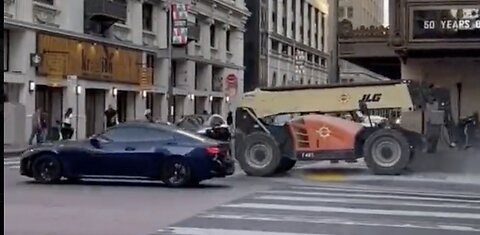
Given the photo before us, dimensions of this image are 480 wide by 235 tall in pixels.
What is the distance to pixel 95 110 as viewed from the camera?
43.1m

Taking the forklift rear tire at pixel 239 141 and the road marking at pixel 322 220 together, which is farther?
the forklift rear tire at pixel 239 141

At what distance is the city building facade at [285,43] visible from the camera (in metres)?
70.8

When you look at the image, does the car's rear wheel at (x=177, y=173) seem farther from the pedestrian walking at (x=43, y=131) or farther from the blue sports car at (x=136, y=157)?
the pedestrian walking at (x=43, y=131)

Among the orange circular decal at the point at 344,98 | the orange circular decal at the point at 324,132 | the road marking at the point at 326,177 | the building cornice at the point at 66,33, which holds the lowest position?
the road marking at the point at 326,177

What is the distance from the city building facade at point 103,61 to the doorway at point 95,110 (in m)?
0.05

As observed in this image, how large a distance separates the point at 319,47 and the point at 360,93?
7567 cm

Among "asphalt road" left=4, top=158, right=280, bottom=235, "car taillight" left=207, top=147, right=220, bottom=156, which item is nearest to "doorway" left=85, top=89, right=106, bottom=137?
"asphalt road" left=4, top=158, right=280, bottom=235

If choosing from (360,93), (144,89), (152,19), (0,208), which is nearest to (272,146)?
(360,93)

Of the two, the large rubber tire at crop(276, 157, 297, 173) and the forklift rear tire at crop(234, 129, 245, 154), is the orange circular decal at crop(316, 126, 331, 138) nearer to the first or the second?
the large rubber tire at crop(276, 157, 297, 173)

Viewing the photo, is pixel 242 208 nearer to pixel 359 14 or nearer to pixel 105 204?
pixel 105 204

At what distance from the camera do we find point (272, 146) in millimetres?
20812

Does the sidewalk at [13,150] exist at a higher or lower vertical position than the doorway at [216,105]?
lower

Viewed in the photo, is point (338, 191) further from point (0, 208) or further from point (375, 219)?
→ point (0, 208)

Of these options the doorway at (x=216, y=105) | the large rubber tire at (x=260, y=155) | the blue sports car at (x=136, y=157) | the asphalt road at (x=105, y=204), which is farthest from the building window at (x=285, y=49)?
the blue sports car at (x=136, y=157)
